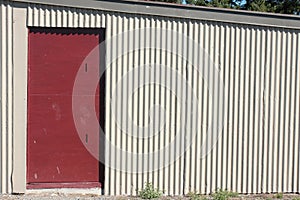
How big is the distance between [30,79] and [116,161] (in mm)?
2159

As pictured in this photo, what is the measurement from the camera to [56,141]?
1002cm

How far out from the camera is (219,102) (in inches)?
407

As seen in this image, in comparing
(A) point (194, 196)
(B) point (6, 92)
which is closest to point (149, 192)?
(A) point (194, 196)

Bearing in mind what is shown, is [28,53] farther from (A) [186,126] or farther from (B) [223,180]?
(B) [223,180]

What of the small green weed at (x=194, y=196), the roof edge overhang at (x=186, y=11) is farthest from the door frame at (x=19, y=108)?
the small green weed at (x=194, y=196)

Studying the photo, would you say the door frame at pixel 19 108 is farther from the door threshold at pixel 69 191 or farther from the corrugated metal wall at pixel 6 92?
the door threshold at pixel 69 191

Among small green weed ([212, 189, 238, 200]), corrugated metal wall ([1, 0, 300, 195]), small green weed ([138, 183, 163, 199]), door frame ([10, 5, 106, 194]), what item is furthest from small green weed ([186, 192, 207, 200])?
door frame ([10, 5, 106, 194])

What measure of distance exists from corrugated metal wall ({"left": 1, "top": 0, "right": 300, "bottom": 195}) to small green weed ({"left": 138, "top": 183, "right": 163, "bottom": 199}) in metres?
0.12

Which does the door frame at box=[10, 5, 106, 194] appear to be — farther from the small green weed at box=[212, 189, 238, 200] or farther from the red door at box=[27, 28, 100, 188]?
the small green weed at box=[212, 189, 238, 200]

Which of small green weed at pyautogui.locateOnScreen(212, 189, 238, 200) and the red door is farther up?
the red door

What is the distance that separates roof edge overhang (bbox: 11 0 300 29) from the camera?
982 centimetres

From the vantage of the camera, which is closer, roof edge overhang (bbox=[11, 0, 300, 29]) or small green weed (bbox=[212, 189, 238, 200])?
roof edge overhang (bbox=[11, 0, 300, 29])

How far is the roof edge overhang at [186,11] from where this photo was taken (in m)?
9.82

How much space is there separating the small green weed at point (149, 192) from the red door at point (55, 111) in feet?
2.88
